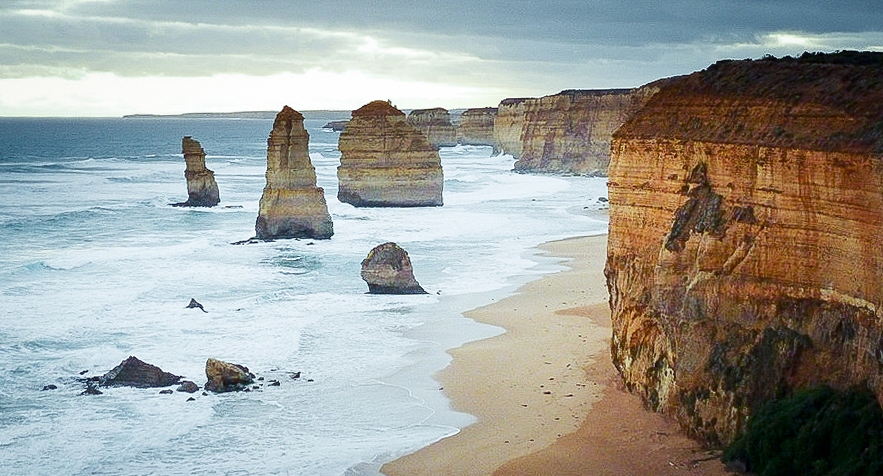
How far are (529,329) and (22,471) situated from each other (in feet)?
44.4

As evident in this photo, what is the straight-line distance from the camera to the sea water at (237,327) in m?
18.8

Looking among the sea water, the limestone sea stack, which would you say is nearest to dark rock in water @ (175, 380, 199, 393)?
the sea water

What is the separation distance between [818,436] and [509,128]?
117m

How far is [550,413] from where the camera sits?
19766mm

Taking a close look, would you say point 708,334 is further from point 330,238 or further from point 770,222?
point 330,238

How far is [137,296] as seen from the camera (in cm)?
3359

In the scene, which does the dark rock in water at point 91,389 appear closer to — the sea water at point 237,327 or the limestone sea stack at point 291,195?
the sea water at point 237,327

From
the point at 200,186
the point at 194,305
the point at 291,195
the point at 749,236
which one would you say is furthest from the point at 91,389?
the point at 200,186

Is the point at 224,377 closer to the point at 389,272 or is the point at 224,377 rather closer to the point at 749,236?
the point at 749,236

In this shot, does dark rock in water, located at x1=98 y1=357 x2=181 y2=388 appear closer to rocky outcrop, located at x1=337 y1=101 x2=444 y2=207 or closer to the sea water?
the sea water

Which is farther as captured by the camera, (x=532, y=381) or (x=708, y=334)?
(x=532, y=381)

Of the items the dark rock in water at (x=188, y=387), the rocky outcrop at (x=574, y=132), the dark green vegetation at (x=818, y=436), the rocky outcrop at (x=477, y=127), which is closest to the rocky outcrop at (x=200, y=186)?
the dark rock in water at (x=188, y=387)

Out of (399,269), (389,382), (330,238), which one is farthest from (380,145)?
(389,382)

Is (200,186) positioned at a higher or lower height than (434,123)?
lower
